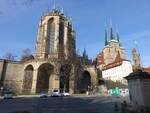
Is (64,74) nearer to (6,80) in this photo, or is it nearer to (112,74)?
(6,80)

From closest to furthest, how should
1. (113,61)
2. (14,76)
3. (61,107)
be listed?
1. (61,107)
2. (14,76)
3. (113,61)

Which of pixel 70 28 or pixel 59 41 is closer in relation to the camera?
pixel 59 41

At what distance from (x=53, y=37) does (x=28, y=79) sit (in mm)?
15329

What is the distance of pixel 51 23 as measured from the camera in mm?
52031

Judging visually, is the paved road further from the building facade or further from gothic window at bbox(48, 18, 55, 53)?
the building facade

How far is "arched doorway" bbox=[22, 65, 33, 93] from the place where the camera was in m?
44.3

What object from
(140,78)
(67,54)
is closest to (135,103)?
(140,78)

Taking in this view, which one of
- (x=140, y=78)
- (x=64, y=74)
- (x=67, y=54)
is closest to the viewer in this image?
(x=140, y=78)

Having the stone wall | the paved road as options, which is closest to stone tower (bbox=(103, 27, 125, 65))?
the stone wall

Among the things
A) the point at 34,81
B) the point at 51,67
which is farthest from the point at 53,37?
the point at 34,81

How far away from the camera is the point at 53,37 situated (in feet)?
162

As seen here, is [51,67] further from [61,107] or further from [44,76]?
[61,107]

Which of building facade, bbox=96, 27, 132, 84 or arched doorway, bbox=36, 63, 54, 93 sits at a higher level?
building facade, bbox=96, 27, 132, 84

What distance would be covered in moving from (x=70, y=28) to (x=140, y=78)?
4798 centimetres
